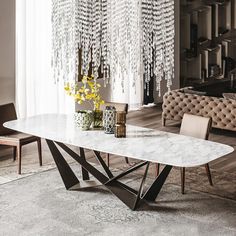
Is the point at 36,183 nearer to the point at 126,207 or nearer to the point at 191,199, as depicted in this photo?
the point at 126,207

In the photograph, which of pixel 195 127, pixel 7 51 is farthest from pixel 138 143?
pixel 7 51

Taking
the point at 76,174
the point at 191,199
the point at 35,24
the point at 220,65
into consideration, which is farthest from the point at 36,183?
the point at 220,65

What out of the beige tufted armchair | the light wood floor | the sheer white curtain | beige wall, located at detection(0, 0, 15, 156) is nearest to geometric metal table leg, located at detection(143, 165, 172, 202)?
the light wood floor

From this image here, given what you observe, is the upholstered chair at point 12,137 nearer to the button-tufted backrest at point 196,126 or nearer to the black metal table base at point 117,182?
the black metal table base at point 117,182

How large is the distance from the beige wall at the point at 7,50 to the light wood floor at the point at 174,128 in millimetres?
2142

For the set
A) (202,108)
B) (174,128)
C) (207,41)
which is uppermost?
(207,41)

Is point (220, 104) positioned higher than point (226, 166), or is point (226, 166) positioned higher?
point (220, 104)

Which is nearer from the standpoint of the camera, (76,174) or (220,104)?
(76,174)

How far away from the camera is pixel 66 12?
504 cm

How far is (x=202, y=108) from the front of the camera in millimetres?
8031

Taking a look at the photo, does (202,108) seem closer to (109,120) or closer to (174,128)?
(174,128)

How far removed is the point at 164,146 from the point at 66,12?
1483 millimetres

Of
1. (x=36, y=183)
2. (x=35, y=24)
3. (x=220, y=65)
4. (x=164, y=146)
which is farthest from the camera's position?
(x=220, y=65)

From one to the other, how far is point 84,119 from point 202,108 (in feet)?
10.3
